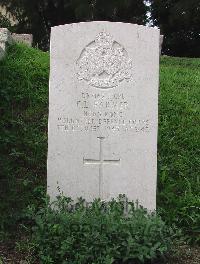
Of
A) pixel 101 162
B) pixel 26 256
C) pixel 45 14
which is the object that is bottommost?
pixel 26 256

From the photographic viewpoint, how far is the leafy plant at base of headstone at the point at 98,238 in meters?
3.95

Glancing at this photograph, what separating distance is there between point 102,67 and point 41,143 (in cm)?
138

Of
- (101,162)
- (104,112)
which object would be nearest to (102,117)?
(104,112)

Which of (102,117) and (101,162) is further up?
(102,117)

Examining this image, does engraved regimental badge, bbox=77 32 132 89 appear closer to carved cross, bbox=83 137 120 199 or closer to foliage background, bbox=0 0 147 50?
carved cross, bbox=83 137 120 199

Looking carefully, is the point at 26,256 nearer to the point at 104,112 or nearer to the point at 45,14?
the point at 104,112

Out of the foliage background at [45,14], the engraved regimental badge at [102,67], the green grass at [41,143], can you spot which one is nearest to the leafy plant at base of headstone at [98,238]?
the green grass at [41,143]

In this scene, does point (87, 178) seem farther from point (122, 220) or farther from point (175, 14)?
point (175, 14)

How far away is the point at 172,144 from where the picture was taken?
5941 mm

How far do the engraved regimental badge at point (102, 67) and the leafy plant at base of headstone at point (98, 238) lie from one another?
3.67ft

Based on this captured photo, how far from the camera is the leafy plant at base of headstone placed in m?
3.95

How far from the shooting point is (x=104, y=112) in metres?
4.72

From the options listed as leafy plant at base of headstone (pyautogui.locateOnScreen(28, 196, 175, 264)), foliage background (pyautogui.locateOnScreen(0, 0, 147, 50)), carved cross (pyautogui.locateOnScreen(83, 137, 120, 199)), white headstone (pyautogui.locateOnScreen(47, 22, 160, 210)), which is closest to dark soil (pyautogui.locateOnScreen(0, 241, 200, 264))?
leafy plant at base of headstone (pyautogui.locateOnScreen(28, 196, 175, 264))

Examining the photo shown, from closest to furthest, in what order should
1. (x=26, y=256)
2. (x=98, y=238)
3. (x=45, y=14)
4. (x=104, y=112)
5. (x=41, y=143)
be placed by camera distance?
(x=98, y=238) → (x=26, y=256) → (x=104, y=112) → (x=41, y=143) → (x=45, y=14)
